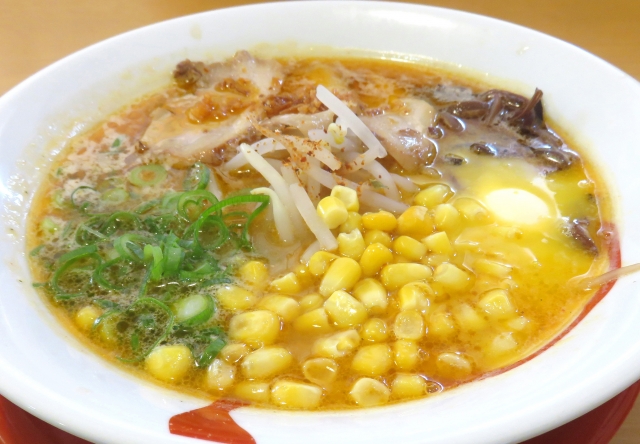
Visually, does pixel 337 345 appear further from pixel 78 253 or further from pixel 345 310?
pixel 78 253

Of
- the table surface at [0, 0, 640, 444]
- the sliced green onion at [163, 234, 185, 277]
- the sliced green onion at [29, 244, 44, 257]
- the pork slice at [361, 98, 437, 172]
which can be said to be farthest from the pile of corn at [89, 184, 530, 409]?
the table surface at [0, 0, 640, 444]

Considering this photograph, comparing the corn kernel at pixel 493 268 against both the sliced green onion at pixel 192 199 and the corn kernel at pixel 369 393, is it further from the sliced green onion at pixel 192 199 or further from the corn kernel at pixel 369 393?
the sliced green onion at pixel 192 199

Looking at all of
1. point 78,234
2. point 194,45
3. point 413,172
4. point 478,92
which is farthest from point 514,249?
point 194,45

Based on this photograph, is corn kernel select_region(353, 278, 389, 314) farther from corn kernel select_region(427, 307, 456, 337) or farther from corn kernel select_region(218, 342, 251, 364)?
corn kernel select_region(218, 342, 251, 364)

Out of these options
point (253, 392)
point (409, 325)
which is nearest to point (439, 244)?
point (409, 325)

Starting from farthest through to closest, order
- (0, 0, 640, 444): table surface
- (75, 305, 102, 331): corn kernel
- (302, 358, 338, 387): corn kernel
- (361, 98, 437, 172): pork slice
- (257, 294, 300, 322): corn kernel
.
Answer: (0, 0, 640, 444): table surface → (361, 98, 437, 172): pork slice → (257, 294, 300, 322): corn kernel → (75, 305, 102, 331): corn kernel → (302, 358, 338, 387): corn kernel

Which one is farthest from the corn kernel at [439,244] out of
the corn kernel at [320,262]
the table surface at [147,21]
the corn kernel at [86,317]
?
the table surface at [147,21]
